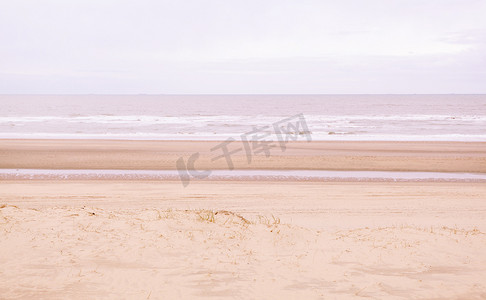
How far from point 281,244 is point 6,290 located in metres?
3.50

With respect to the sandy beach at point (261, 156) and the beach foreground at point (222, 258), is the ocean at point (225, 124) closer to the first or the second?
the sandy beach at point (261, 156)

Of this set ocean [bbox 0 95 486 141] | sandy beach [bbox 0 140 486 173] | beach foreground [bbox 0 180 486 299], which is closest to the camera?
beach foreground [bbox 0 180 486 299]

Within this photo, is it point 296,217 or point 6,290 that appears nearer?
point 6,290

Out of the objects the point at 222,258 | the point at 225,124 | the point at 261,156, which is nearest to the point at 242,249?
the point at 222,258

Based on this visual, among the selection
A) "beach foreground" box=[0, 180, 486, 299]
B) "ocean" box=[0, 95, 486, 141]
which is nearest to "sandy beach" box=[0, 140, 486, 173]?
"ocean" box=[0, 95, 486, 141]

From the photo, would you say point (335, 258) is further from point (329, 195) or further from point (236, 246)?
point (329, 195)

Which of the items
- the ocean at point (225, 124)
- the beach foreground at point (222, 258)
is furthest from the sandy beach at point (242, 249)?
the ocean at point (225, 124)

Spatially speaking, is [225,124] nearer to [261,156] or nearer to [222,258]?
[261,156]

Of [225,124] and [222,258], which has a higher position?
[225,124]

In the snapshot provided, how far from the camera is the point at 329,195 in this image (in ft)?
36.1

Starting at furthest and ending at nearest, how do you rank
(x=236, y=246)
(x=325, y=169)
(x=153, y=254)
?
(x=325, y=169) < (x=236, y=246) < (x=153, y=254)

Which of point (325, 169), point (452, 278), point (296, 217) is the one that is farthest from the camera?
point (325, 169)

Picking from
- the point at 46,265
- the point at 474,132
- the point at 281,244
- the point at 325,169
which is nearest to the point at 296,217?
the point at 281,244

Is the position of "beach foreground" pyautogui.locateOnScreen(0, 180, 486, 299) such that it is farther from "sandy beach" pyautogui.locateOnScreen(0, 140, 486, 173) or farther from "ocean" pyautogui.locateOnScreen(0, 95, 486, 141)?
"ocean" pyautogui.locateOnScreen(0, 95, 486, 141)
